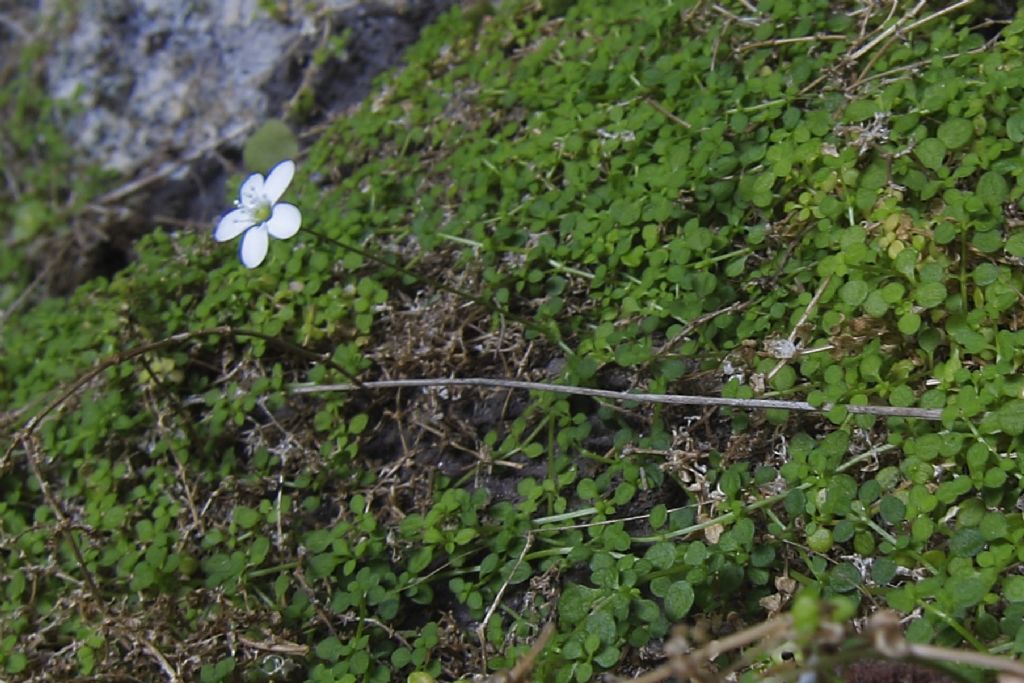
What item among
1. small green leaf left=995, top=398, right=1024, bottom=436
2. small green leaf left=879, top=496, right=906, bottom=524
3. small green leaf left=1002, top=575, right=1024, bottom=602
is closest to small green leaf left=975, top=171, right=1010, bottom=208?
small green leaf left=995, top=398, right=1024, bottom=436

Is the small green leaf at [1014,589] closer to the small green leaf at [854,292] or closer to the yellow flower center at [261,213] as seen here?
the small green leaf at [854,292]

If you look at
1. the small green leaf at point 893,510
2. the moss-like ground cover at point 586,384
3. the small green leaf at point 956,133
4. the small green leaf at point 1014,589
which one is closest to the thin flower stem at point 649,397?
the moss-like ground cover at point 586,384

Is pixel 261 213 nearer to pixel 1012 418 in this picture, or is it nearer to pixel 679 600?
pixel 679 600

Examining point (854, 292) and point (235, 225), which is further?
point (235, 225)

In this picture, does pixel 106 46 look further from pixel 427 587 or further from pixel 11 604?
pixel 427 587

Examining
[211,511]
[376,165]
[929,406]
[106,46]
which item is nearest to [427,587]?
[211,511]

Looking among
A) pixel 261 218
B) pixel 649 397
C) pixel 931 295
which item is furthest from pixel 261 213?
pixel 931 295

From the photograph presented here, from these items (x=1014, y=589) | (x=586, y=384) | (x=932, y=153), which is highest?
(x=932, y=153)

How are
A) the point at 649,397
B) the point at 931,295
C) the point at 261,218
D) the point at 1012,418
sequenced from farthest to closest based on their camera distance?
the point at 261,218 → the point at 649,397 → the point at 931,295 → the point at 1012,418
